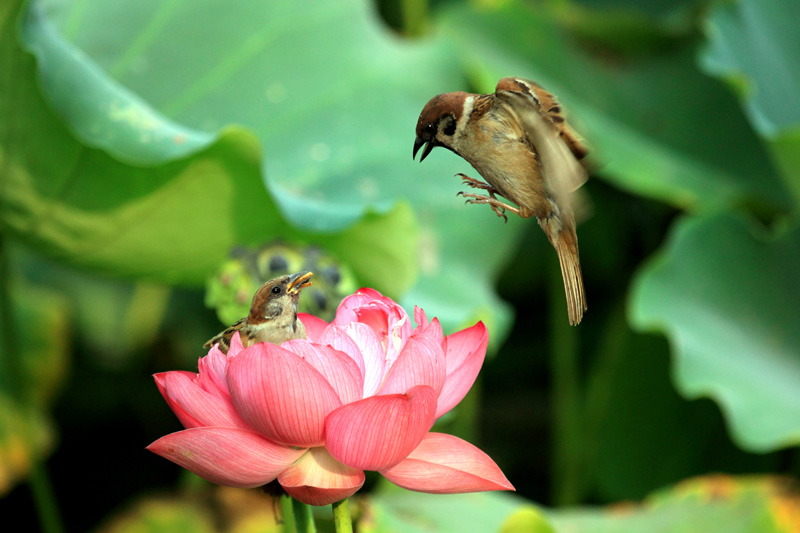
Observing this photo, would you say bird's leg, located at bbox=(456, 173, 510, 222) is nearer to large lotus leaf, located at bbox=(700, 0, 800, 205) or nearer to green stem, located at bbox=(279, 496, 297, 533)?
green stem, located at bbox=(279, 496, 297, 533)

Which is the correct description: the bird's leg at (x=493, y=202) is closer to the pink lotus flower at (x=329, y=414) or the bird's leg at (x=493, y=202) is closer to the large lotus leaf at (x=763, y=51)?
the pink lotus flower at (x=329, y=414)

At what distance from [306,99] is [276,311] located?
3.55 ft

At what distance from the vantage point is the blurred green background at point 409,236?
0.94 meters

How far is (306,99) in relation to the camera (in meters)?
1.47

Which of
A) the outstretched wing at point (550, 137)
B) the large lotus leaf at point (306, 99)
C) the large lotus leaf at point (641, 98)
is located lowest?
the large lotus leaf at point (641, 98)

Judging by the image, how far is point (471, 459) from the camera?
43 cm

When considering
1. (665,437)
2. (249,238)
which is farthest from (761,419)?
(249,238)

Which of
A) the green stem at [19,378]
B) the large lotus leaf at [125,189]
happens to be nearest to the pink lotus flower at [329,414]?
the large lotus leaf at [125,189]

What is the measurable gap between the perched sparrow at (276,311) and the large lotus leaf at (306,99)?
31.2 inches

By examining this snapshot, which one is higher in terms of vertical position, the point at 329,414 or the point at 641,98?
the point at 329,414

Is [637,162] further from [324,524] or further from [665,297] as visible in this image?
[324,524]

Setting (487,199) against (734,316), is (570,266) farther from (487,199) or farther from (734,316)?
(734,316)

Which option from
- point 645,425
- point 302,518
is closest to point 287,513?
point 302,518

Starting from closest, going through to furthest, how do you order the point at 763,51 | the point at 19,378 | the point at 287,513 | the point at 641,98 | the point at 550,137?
1. the point at 550,137
2. the point at 287,513
3. the point at 19,378
4. the point at 763,51
5. the point at 641,98
